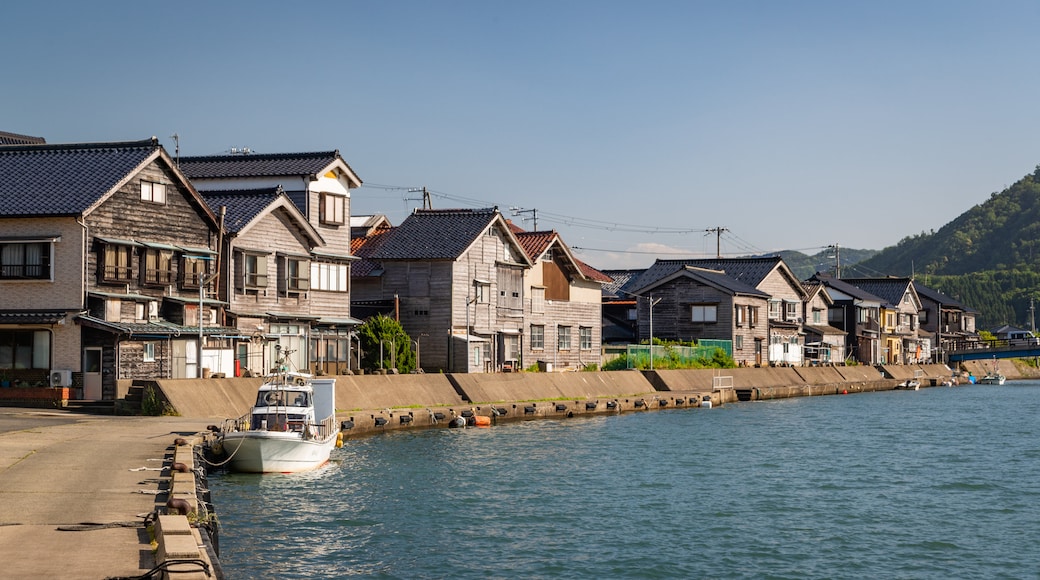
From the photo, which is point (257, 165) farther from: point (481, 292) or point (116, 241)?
point (116, 241)

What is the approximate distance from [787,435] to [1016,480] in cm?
1588

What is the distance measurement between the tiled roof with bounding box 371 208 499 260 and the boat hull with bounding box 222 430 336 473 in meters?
31.1

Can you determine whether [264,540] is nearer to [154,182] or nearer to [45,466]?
[45,466]

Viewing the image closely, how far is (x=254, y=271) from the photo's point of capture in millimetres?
54594

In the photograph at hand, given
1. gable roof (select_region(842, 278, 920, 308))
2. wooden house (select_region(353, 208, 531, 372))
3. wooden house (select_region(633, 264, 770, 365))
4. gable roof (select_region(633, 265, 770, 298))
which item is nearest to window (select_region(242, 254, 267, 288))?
wooden house (select_region(353, 208, 531, 372))

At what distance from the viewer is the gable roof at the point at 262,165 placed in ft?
197

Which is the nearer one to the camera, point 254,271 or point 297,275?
point 254,271

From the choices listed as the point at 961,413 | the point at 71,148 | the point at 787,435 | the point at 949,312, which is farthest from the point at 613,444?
the point at 949,312

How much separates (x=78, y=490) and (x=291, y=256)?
34.4 m

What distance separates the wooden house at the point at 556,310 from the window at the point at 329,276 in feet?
42.6

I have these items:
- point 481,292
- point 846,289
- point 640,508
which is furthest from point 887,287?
point 640,508

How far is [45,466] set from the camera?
85.6 feet

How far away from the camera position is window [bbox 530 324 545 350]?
73688 mm

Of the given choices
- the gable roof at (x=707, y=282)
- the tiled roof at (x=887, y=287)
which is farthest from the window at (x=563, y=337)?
the tiled roof at (x=887, y=287)
